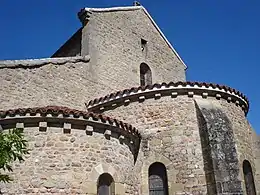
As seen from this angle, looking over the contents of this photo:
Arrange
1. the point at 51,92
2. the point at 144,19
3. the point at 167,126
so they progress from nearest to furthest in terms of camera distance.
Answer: the point at 167,126 → the point at 51,92 → the point at 144,19

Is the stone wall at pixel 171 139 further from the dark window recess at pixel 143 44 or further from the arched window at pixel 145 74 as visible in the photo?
the dark window recess at pixel 143 44

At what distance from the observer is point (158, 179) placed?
1053 cm

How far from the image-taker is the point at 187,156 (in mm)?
10305

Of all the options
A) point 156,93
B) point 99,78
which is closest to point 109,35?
point 99,78

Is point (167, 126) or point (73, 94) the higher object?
point (73, 94)

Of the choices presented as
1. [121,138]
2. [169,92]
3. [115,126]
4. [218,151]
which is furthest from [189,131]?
[115,126]

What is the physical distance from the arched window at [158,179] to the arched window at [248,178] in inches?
109

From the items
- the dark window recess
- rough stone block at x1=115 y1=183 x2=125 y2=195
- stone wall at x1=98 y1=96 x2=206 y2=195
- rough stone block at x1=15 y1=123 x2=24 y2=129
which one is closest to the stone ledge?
stone wall at x1=98 y1=96 x2=206 y2=195

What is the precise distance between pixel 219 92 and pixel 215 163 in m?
2.65

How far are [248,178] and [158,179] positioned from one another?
122 inches

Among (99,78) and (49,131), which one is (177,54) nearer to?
(99,78)

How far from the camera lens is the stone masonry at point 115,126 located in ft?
27.7

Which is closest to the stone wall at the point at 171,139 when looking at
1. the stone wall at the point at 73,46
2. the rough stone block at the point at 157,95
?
the rough stone block at the point at 157,95

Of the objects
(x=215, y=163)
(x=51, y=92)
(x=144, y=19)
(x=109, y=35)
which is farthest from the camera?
(x=144, y=19)
